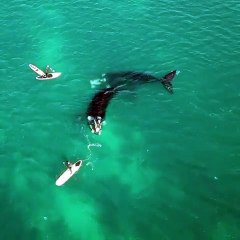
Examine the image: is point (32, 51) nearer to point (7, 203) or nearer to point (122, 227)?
point (7, 203)

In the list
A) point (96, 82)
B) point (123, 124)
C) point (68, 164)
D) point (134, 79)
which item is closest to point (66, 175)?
point (68, 164)

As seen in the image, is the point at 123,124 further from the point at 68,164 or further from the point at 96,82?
the point at 68,164

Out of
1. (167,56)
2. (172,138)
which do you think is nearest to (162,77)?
(167,56)

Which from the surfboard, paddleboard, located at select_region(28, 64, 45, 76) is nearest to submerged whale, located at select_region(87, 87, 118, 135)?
the surfboard

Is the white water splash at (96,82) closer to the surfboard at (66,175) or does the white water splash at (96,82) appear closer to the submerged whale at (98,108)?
the submerged whale at (98,108)

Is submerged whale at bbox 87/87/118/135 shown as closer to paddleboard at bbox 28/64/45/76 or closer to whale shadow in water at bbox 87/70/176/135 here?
whale shadow in water at bbox 87/70/176/135

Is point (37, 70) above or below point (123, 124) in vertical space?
above
